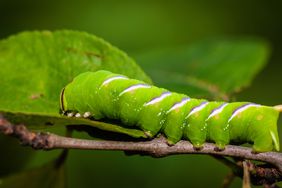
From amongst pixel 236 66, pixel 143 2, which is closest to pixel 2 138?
pixel 236 66

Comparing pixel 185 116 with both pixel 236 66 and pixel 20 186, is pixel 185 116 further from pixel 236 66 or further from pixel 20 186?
pixel 236 66

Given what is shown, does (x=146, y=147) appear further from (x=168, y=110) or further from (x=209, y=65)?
(x=209, y=65)

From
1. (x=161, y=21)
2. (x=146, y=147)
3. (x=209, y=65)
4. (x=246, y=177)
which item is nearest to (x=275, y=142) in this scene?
(x=246, y=177)

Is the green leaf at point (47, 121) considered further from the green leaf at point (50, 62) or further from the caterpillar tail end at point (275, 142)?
the caterpillar tail end at point (275, 142)

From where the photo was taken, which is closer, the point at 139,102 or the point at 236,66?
the point at 139,102

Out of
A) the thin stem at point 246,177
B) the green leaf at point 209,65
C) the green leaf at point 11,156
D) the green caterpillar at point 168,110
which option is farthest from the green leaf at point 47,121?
the green leaf at point 209,65

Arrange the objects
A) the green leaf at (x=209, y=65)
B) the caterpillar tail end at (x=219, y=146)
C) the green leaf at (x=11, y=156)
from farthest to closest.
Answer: the green leaf at (x=209, y=65) < the green leaf at (x=11, y=156) < the caterpillar tail end at (x=219, y=146)
